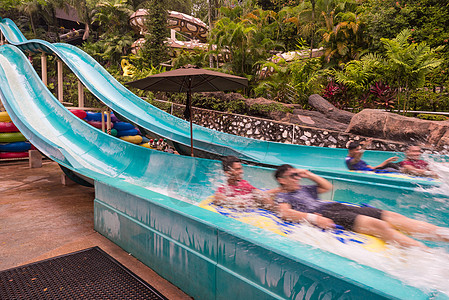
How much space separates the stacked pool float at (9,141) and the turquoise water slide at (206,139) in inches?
84.5

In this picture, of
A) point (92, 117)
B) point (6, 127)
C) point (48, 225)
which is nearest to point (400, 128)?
point (48, 225)

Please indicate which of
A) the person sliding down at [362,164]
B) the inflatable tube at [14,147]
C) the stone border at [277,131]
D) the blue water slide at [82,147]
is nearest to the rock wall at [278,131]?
the stone border at [277,131]

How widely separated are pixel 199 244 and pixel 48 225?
2.54 m

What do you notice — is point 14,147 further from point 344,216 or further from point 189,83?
point 344,216

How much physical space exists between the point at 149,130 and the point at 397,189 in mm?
5449

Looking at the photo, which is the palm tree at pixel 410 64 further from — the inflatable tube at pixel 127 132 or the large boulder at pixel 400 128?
the inflatable tube at pixel 127 132

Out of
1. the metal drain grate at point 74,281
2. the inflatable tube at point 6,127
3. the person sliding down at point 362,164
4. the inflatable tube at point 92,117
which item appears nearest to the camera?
the metal drain grate at point 74,281

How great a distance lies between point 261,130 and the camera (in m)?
8.56

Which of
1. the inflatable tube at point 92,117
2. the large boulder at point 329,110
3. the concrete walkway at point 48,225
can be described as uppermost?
the large boulder at point 329,110

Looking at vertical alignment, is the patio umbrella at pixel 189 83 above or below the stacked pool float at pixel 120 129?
above

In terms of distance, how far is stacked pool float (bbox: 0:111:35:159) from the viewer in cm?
749

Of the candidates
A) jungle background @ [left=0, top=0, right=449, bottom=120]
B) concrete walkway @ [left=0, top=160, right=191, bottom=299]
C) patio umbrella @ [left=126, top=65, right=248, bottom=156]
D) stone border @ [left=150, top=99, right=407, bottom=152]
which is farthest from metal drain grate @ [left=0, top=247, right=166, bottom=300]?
jungle background @ [left=0, top=0, right=449, bottom=120]

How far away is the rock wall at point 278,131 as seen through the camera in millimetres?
6876

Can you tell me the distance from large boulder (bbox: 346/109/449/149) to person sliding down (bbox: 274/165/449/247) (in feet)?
14.5
